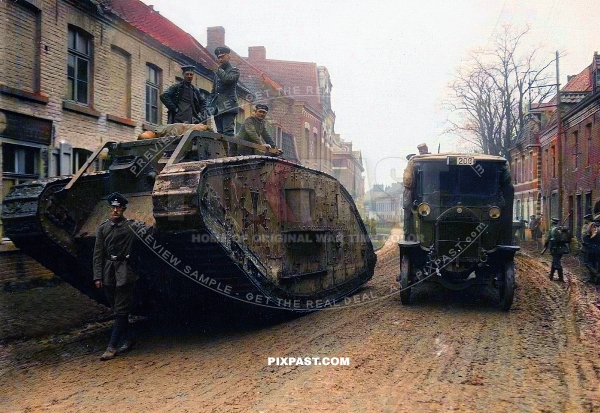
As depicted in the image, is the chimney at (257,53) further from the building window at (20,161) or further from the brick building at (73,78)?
the building window at (20,161)

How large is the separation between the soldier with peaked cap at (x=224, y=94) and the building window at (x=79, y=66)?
4.25 meters

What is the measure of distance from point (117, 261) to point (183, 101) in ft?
10.5

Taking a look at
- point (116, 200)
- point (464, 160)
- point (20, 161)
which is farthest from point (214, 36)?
point (116, 200)

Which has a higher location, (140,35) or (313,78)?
(313,78)

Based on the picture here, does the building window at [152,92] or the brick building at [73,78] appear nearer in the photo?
the brick building at [73,78]

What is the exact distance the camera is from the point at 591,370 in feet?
17.9

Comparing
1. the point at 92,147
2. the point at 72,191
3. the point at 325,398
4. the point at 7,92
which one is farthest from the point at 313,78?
the point at 325,398

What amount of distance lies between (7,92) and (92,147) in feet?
8.88

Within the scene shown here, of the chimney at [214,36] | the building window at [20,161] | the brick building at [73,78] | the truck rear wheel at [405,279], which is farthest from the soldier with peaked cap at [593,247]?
the chimney at [214,36]

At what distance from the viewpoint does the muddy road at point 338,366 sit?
467cm

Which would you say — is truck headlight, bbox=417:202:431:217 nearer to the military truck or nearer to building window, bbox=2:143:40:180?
the military truck

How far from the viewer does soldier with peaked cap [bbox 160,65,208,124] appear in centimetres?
862

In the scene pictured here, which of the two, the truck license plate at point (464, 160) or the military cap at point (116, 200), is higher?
the truck license plate at point (464, 160)

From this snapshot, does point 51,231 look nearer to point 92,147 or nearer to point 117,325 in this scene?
point 117,325
